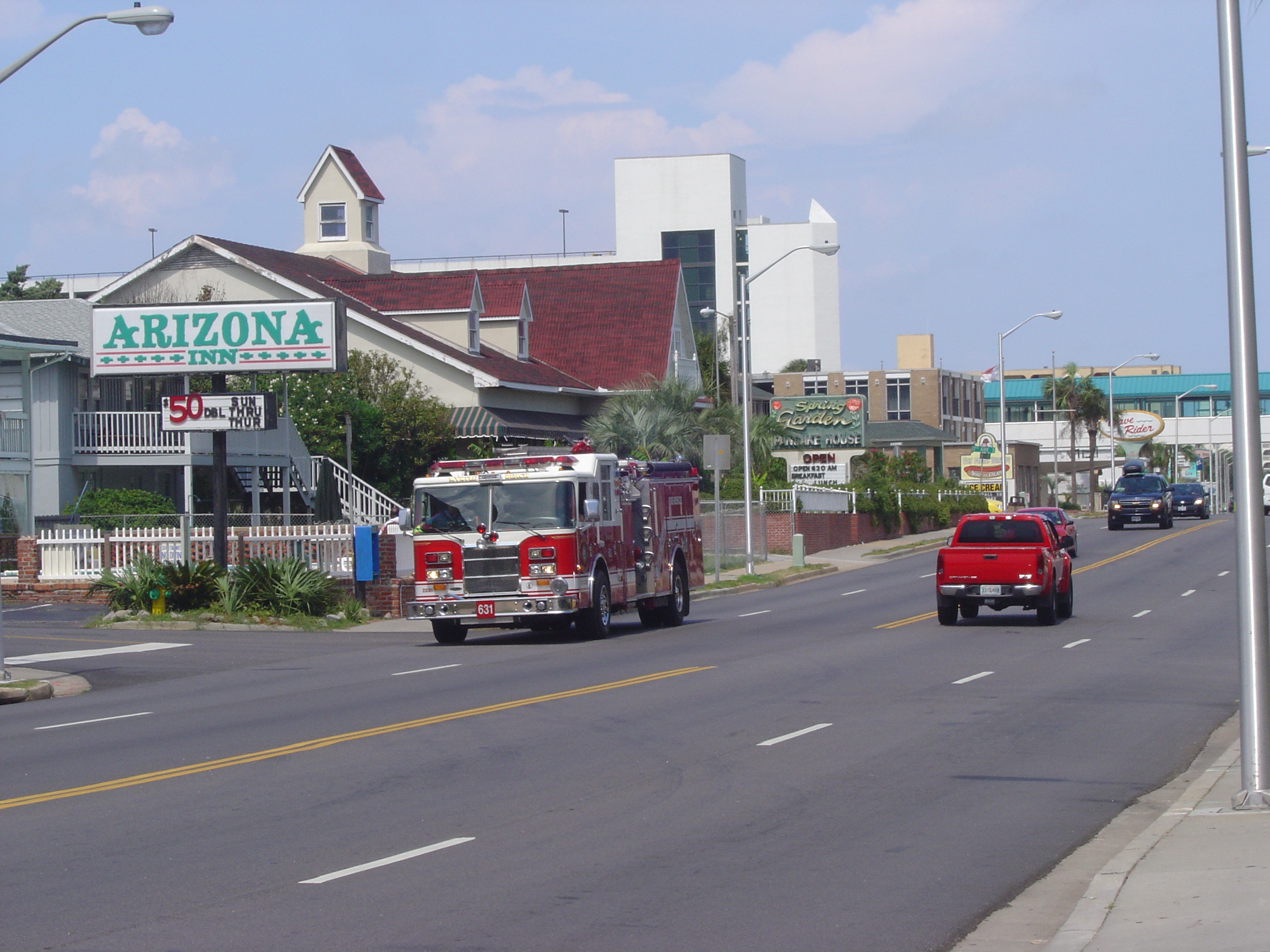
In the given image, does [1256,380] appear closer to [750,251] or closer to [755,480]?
[755,480]

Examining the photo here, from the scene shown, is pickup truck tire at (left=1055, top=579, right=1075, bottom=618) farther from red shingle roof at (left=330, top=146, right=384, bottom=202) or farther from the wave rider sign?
red shingle roof at (left=330, top=146, right=384, bottom=202)

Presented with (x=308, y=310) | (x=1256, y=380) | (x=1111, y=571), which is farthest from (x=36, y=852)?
(x=1111, y=571)

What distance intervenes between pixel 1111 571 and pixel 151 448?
24180mm

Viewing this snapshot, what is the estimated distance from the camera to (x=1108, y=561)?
1700 inches

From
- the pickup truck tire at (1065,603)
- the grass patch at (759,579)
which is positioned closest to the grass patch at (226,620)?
the grass patch at (759,579)

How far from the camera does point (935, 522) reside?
6531 centimetres

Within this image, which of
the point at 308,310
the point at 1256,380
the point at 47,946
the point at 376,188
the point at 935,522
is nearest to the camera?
the point at 47,946

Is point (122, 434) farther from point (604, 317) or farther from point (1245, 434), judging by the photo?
point (1245, 434)

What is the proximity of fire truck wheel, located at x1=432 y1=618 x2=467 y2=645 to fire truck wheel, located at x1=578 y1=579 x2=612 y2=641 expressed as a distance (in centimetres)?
189

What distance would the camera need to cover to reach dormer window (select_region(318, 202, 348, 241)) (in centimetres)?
5134

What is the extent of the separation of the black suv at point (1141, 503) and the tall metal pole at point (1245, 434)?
172 feet

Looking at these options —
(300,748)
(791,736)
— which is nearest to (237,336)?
(300,748)

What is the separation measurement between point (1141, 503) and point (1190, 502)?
12464mm

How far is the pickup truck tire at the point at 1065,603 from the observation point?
2644cm
